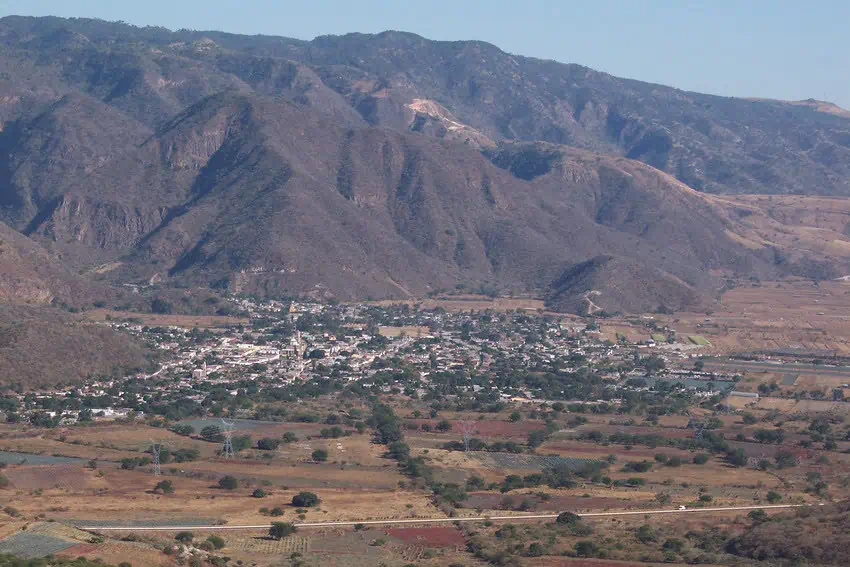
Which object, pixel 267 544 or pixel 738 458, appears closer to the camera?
pixel 267 544

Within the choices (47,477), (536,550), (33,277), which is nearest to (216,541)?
(536,550)

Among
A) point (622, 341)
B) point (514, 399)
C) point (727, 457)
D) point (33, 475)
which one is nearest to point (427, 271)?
point (622, 341)

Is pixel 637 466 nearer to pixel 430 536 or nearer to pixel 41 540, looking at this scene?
pixel 430 536

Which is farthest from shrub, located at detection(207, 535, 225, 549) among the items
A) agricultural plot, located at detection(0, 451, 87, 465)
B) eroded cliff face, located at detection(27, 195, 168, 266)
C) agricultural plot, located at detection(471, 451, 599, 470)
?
eroded cliff face, located at detection(27, 195, 168, 266)

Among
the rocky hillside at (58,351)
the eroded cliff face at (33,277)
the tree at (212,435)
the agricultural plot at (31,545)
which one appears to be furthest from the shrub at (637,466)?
the eroded cliff face at (33,277)

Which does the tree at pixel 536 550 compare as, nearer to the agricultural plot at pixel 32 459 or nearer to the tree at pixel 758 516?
the tree at pixel 758 516

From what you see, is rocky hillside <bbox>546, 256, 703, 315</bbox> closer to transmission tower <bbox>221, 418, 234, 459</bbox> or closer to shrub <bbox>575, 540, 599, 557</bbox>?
transmission tower <bbox>221, 418, 234, 459</bbox>
